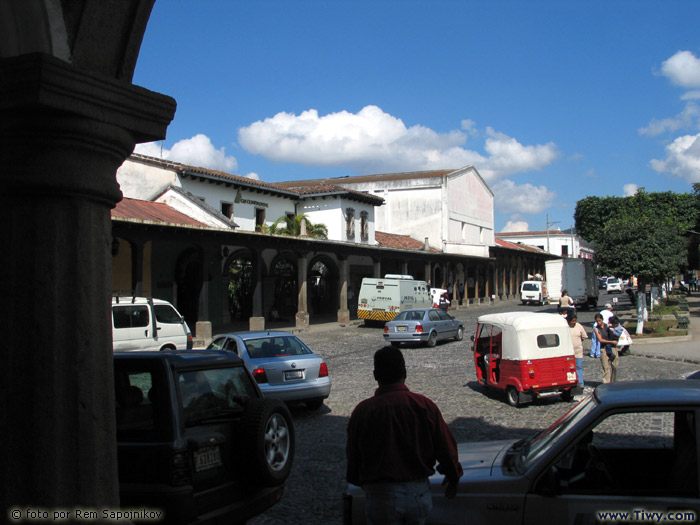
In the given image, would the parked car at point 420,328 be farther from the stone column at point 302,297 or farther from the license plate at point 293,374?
the license plate at point 293,374

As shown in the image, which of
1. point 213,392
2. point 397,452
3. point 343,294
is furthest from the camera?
point 343,294

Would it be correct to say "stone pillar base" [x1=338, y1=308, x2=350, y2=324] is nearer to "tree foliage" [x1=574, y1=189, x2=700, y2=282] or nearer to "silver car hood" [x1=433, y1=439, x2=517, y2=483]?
"tree foliage" [x1=574, y1=189, x2=700, y2=282]

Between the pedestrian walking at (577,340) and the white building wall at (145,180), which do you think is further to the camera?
the white building wall at (145,180)

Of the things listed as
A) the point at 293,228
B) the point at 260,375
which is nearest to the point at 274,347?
the point at 260,375

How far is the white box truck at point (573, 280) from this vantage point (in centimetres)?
3787

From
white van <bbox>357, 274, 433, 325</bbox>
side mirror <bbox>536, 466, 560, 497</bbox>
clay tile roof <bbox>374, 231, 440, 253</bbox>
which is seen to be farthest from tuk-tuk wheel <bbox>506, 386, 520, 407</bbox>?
clay tile roof <bbox>374, 231, 440, 253</bbox>

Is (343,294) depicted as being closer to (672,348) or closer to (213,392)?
(672,348)

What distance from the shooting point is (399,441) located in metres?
3.43

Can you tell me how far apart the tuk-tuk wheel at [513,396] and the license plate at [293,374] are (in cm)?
382

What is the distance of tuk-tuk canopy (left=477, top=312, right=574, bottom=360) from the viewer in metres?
10.8

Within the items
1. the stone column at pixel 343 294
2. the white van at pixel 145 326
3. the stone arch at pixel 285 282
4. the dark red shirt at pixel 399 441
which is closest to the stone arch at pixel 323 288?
the stone arch at pixel 285 282

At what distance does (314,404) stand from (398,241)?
33.6 meters

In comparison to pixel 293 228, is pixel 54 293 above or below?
below

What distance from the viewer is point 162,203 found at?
27562 mm
